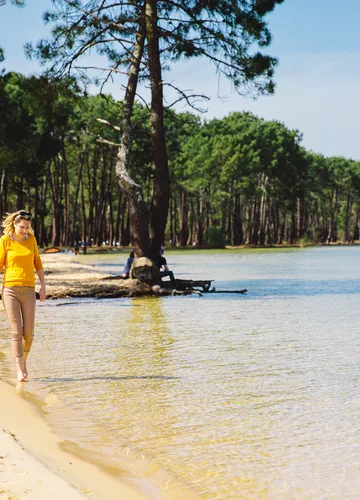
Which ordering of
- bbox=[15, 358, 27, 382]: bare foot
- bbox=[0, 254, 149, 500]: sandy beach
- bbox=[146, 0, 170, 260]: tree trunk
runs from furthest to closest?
bbox=[146, 0, 170, 260]: tree trunk, bbox=[15, 358, 27, 382]: bare foot, bbox=[0, 254, 149, 500]: sandy beach

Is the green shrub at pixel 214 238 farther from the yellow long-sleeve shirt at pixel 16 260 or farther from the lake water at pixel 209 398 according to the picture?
the yellow long-sleeve shirt at pixel 16 260

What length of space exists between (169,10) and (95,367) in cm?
1751

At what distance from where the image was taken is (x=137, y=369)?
10.2m

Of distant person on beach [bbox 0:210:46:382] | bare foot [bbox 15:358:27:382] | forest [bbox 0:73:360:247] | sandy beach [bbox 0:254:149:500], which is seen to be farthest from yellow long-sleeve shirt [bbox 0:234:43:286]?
forest [bbox 0:73:360:247]

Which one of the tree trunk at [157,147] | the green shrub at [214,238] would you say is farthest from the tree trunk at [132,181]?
the green shrub at [214,238]

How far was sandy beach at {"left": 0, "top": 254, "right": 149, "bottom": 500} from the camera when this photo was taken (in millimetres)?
4520

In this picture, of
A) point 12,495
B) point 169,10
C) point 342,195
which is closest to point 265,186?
point 342,195

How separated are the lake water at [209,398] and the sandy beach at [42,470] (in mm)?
181

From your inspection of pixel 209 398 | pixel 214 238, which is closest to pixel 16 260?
pixel 209 398

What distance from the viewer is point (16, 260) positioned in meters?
8.33

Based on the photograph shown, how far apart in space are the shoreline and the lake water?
0.18m

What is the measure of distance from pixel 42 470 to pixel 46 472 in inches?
1.7

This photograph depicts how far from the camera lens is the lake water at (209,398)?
18.5 feet

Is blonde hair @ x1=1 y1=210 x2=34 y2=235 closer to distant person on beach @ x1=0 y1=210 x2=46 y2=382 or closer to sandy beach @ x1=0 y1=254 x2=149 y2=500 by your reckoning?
distant person on beach @ x1=0 y1=210 x2=46 y2=382
